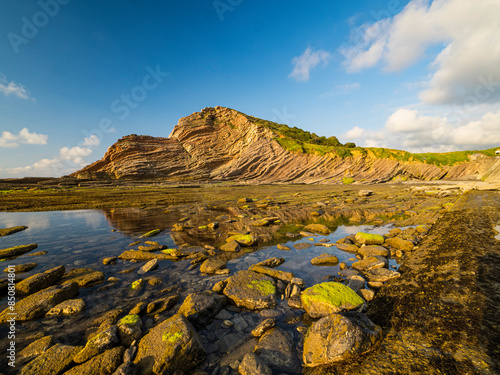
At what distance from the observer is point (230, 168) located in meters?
64.6

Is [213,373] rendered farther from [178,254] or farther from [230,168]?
[230,168]

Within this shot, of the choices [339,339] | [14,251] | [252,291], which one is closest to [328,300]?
[339,339]

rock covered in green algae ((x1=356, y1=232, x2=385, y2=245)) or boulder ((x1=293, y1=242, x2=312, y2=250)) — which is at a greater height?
rock covered in green algae ((x1=356, y1=232, x2=385, y2=245))

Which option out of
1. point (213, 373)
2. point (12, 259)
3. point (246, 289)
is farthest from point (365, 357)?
point (12, 259)

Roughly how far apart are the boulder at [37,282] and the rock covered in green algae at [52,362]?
11.5 ft

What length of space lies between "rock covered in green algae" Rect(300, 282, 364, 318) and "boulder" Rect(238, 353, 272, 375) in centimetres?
194

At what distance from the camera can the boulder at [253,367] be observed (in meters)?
3.12

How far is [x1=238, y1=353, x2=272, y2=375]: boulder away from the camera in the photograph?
10.2 feet

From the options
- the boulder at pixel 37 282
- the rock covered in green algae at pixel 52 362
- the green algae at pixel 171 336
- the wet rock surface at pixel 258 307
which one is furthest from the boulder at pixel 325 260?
the boulder at pixel 37 282

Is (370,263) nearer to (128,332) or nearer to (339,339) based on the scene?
(339,339)

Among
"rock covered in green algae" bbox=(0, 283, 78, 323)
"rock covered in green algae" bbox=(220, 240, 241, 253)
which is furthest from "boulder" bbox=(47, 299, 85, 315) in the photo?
"rock covered in green algae" bbox=(220, 240, 241, 253)

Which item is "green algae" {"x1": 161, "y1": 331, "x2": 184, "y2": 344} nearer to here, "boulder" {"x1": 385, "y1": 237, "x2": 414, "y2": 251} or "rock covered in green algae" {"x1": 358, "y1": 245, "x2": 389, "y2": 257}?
"rock covered in green algae" {"x1": 358, "y1": 245, "x2": 389, "y2": 257}

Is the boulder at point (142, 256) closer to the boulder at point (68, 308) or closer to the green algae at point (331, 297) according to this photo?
the boulder at point (68, 308)

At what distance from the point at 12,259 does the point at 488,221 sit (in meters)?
20.4
